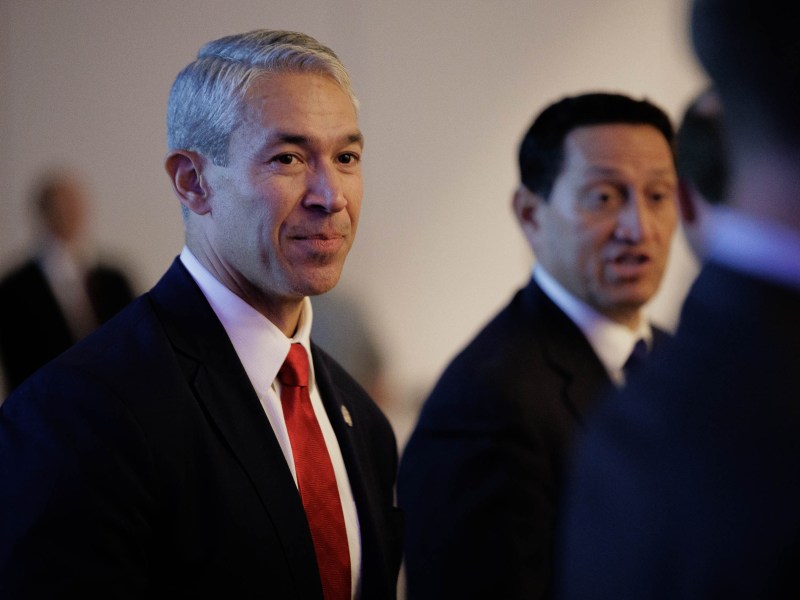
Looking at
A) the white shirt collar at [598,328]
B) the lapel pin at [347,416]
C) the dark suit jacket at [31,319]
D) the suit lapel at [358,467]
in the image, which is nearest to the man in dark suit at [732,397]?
the suit lapel at [358,467]

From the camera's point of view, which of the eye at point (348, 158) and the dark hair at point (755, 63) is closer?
the dark hair at point (755, 63)

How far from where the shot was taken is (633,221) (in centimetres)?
237

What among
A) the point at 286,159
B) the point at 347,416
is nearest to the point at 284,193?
the point at 286,159

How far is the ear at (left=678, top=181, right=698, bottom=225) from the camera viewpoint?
111 cm

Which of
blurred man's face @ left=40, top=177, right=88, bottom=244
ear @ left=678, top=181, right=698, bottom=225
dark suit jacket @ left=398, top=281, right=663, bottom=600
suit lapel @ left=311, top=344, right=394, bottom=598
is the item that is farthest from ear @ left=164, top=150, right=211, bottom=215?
blurred man's face @ left=40, top=177, right=88, bottom=244

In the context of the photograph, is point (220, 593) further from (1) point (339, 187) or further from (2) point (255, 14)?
(2) point (255, 14)

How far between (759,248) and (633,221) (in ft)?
5.34

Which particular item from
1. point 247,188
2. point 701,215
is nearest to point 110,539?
point 247,188

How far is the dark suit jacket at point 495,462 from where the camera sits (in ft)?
6.25

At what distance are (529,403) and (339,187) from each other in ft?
2.03

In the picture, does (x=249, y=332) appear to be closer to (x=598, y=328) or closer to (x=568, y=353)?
(x=568, y=353)

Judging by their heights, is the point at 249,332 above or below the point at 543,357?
above

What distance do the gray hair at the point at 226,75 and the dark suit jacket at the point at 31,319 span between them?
259cm

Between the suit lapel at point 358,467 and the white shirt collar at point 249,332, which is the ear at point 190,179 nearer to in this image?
the white shirt collar at point 249,332
